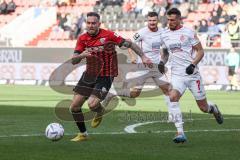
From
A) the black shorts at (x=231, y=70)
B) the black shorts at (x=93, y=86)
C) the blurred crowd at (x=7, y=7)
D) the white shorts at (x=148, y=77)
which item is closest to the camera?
the black shorts at (x=93, y=86)

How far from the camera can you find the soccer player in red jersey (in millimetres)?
12961

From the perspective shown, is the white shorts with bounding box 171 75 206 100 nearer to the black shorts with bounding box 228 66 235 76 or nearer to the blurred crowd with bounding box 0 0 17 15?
the black shorts with bounding box 228 66 235 76

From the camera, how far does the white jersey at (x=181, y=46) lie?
42.2ft

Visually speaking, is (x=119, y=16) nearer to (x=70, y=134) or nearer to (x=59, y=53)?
(x=59, y=53)

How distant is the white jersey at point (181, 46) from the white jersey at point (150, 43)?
4252 mm

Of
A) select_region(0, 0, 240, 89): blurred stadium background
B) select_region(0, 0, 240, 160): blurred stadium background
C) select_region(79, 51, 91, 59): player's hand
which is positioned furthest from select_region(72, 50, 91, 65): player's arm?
select_region(0, 0, 240, 89): blurred stadium background

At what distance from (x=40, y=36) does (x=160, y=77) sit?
1087 inches

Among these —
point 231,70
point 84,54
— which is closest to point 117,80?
point 231,70

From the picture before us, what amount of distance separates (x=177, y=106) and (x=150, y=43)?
16.7 feet

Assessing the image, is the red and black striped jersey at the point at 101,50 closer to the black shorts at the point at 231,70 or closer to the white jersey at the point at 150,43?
the white jersey at the point at 150,43

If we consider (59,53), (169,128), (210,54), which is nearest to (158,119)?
(169,128)

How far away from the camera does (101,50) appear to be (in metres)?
13.2

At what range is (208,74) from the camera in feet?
107

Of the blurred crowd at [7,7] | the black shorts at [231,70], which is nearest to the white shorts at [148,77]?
the black shorts at [231,70]
